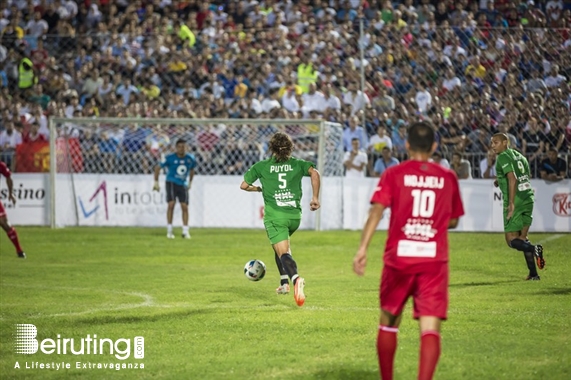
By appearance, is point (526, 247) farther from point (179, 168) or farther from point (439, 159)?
point (179, 168)

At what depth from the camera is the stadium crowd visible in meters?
22.6

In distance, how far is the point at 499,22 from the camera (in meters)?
25.4

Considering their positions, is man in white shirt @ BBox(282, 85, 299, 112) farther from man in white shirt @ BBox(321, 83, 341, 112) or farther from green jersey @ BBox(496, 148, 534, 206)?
green jersey @ BBox(496, 148, 534, 206)

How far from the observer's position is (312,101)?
26.2 m

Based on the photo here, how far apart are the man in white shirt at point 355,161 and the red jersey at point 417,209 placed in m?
17.4

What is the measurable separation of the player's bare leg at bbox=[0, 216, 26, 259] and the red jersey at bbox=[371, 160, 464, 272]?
41.1 feet

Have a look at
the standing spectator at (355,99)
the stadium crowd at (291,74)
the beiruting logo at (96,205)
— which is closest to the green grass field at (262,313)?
the stadium crowd at (291,74)

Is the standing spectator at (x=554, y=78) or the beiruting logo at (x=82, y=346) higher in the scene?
the standing spectator at (x=554, y=78)

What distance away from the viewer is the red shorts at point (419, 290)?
264 inches

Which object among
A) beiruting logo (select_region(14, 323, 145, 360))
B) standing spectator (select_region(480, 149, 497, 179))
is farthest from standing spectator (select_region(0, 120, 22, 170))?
beiruting logo (select_region(14, 323, 145, 360))

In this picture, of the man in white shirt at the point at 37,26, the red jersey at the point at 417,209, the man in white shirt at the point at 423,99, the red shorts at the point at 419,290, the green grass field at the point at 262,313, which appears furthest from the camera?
the man in white shirt at the point at 37,26

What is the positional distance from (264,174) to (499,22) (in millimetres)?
15227

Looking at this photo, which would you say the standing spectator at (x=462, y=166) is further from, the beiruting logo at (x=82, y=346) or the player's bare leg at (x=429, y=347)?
the player's bare leg at (x=429, y=347)

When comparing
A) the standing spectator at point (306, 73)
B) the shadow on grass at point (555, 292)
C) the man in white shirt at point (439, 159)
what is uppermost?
the standing spectator at point (306, 73)
